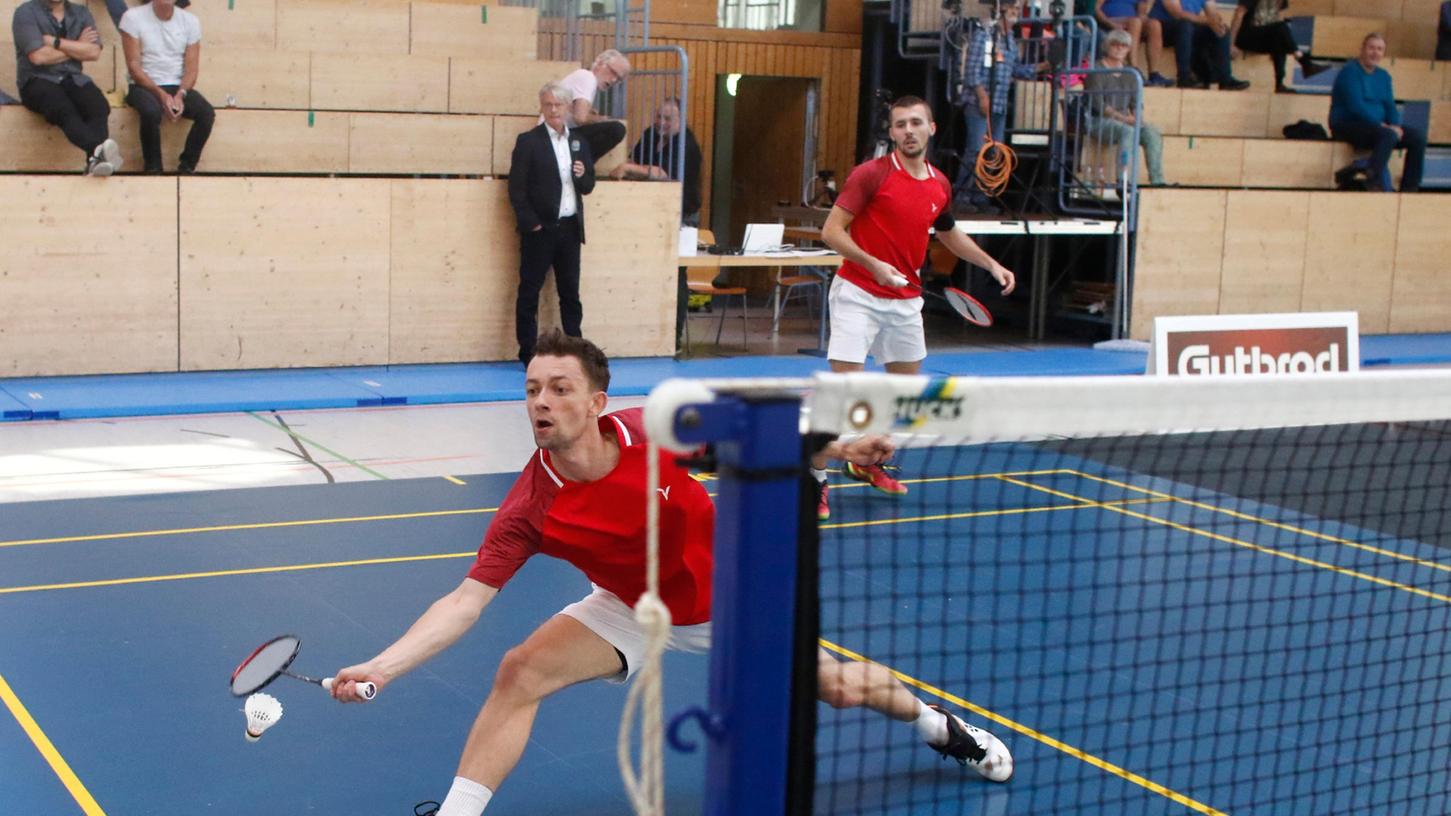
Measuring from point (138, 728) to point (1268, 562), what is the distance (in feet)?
18.3

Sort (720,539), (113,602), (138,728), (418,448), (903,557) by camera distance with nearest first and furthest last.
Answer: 1. (720,539)
2. (138,728)
3. (113,602)
4. (903,557)
5. (418,448)

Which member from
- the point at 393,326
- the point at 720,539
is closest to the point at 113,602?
the point at 720,539

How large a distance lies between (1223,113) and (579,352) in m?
15.7

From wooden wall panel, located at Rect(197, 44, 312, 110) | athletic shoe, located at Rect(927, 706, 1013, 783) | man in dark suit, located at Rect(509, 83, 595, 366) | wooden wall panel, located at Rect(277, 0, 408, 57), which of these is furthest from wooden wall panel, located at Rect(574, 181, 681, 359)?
athletic shoe, located at Rect(927, 706, 1013, 783)

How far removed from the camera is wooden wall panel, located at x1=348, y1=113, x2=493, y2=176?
1392 centimetres

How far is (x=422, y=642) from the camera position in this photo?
4.42 metres

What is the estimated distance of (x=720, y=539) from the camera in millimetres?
2691

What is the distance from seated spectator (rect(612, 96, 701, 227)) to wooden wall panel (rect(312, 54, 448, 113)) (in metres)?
1.79

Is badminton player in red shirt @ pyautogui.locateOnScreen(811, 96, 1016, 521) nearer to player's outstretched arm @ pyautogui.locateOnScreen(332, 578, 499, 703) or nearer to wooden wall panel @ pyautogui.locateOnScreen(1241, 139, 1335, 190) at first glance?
player's outstretched arm @ pyautogui.locateOnScreen(332, 578, 499, 703)

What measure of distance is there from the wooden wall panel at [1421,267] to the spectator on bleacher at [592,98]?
9282mm

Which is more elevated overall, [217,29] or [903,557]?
[217,29]

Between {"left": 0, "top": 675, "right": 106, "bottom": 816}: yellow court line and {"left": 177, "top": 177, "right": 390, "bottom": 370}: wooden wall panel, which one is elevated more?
{"left": 177, "top": 177, "right": 390, "bottom": 370}: wooden wall panel

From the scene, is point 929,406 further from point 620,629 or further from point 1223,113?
point 1223,113

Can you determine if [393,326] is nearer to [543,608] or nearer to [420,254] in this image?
[420,254]
